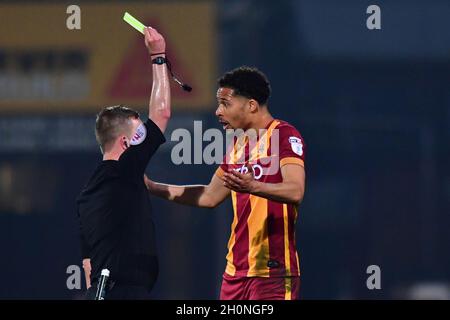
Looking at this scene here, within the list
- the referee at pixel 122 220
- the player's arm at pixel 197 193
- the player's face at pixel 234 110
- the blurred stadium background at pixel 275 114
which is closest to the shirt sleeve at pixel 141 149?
the referee at pixel 122 220

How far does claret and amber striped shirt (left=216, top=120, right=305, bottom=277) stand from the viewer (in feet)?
11.5

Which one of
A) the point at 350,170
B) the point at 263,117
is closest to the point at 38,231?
the point at 350,170

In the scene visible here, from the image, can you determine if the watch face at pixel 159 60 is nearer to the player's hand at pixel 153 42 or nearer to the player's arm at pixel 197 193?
the player's hand at pixel 153 42

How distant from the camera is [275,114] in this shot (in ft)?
18.1

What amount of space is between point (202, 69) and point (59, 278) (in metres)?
1.34

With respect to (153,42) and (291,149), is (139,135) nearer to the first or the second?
(153,42)

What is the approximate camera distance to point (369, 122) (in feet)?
18.4

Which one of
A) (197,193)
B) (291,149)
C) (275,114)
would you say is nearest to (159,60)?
(291,149)

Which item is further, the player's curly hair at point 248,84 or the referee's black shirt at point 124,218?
the player's curly hair at point 248,84

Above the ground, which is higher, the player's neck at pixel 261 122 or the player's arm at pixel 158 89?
the player's arm at pixel 158 89

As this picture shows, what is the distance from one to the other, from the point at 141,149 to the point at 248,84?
0.52 m

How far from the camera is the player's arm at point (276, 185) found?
3.18 metres

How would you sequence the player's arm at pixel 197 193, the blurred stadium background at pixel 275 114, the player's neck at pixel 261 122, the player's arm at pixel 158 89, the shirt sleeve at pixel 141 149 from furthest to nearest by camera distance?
the blurred stadium background at pixel 275 114 < the player's arm at pixel 197 193 < the player's neck at pixel 261 122 < the player's arm at pixel 158 89 < the shirt sleeve at pixel 141 149

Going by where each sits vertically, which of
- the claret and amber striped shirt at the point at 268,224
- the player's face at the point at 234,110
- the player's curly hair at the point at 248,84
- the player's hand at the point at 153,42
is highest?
the player's hand at the point at 153,42
